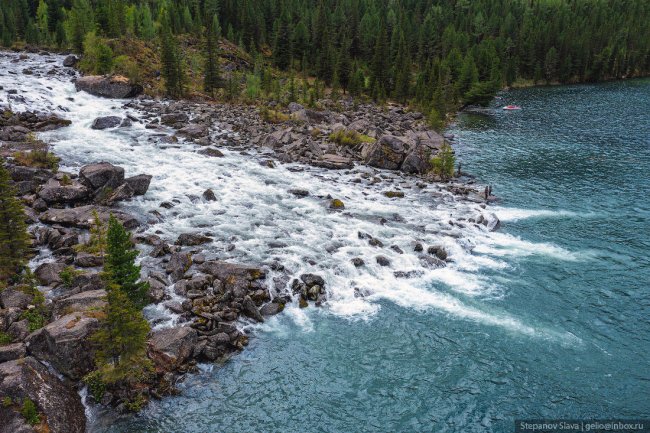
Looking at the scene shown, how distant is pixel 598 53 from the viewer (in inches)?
6004

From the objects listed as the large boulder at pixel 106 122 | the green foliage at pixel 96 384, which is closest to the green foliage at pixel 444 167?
the large boulder at pixel 106 122

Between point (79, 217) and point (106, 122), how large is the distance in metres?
27.1

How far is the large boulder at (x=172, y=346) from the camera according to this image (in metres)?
22.1

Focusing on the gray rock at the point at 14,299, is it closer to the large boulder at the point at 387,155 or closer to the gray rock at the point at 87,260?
the gray rock at the point at 87,260

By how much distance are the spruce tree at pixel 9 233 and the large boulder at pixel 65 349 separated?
751 cm

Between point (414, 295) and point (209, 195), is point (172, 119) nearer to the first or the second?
point (209, 195)

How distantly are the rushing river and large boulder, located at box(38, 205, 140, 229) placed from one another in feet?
6.39

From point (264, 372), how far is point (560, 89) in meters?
139

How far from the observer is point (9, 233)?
2622cm

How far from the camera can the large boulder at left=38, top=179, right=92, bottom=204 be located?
35.8 metres

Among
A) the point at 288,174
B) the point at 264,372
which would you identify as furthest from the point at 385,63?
the point at 264,372

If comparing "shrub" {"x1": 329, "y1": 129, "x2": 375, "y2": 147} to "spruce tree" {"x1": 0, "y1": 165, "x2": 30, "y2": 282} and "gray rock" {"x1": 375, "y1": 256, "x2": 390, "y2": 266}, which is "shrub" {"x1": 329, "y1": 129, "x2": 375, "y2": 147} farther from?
"spruce tree" {"x1": 0, "y1": 165, "x2": 30, "y2": 282}

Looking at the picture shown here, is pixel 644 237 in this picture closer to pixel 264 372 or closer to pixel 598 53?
pixel 264 372

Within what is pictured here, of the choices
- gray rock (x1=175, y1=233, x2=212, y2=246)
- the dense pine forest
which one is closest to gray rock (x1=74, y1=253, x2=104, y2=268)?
gray rock (x1=175, y1=233, x2=212, y2=246)
